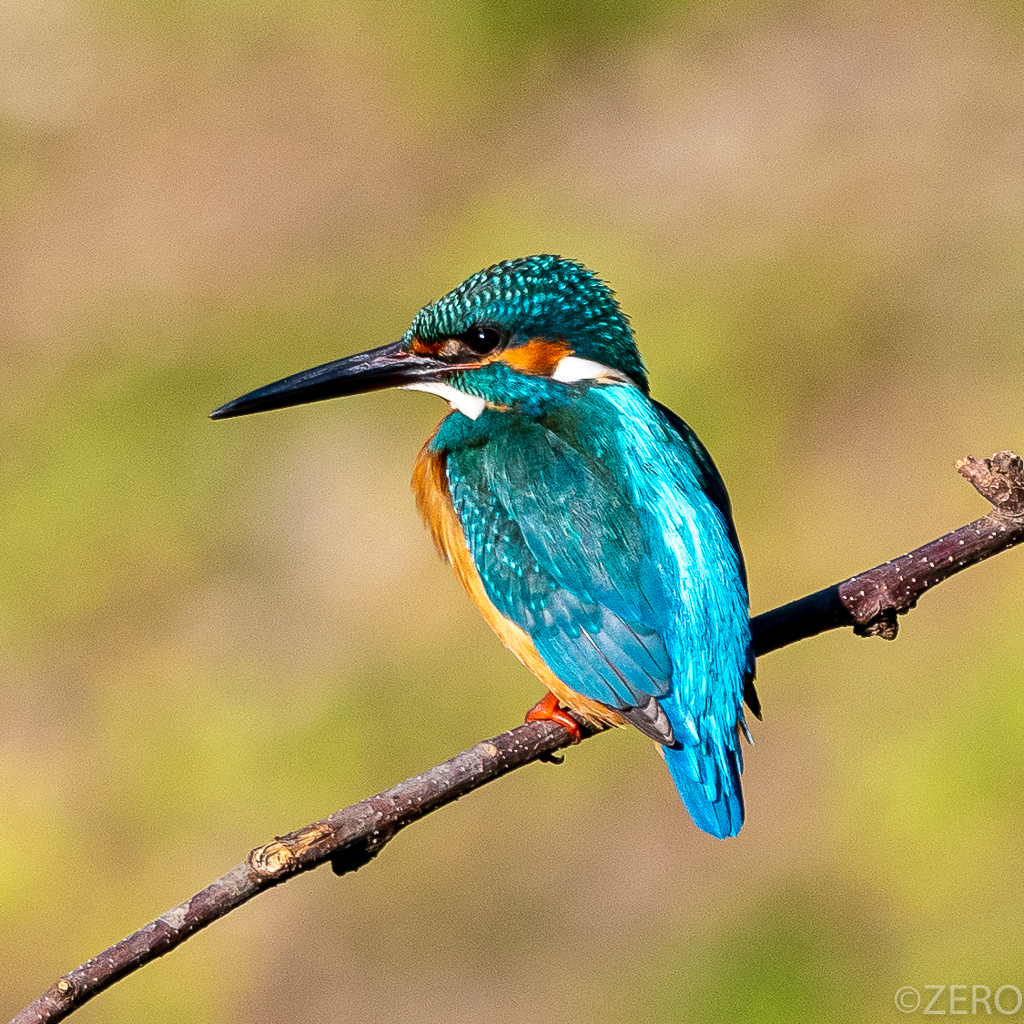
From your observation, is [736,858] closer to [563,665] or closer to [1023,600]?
[1023,600]

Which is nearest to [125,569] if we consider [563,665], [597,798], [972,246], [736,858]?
[597,798]

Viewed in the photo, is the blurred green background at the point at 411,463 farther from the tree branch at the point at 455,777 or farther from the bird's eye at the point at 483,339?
the bird's eye at the point at 483,339

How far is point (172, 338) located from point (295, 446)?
0.67 metres

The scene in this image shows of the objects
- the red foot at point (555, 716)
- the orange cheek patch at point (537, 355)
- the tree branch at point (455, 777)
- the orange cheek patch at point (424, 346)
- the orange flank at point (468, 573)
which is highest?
the orange cheek patch at point (424, 346)

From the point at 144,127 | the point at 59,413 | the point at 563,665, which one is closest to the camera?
the point at 563,665

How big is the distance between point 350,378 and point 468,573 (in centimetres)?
42

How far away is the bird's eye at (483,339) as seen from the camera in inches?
111

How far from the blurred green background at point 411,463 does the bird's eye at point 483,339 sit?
1.50m

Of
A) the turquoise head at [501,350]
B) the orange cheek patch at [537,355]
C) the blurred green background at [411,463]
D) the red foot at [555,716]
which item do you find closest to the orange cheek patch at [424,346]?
the turquoise head at [501,350]

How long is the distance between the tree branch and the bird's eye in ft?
2.25

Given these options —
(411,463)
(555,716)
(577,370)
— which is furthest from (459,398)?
(411,463)

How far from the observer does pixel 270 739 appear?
4.28 metres

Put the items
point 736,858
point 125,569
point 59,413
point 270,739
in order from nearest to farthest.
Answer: point 736,858
point 270,739
point 125,569
point 59,413

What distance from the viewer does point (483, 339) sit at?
2.83 metres
